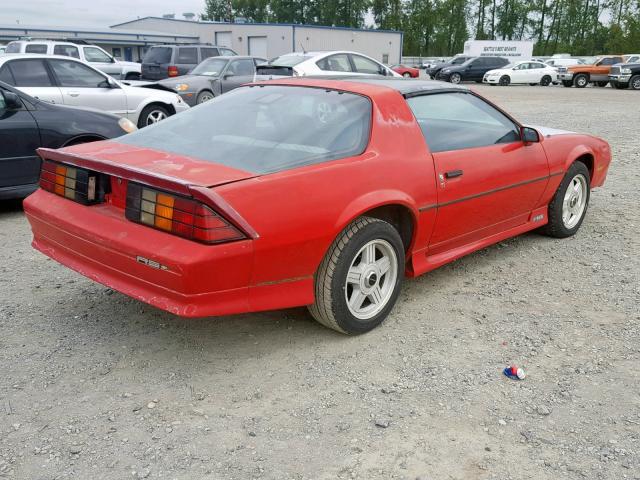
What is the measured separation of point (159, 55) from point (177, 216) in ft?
59.9

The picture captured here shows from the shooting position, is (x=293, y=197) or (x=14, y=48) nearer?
(x=293, y=197)

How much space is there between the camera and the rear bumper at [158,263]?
2.64 m

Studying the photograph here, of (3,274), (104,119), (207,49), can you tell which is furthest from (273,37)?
(3,274)

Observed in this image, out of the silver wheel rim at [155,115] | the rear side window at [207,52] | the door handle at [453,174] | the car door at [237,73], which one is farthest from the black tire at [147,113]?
the rear side window at [207,52]

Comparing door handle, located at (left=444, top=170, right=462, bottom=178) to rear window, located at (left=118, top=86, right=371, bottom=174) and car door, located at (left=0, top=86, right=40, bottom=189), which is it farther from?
car door, located at (left=0, top=86, right=40, bottom=189)

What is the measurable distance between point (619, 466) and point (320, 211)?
1655 millimetres

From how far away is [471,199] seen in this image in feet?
12.8

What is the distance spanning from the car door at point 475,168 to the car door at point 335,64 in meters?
9.66

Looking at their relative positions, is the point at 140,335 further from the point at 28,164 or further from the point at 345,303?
the point at 28,164

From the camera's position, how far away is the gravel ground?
2373 millimetres

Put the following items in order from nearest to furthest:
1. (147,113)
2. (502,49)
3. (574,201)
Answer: (574,201), (147,113), (502,49)

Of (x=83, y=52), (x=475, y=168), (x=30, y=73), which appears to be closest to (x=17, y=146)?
(x=30, y=73)

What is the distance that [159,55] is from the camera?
1947cm

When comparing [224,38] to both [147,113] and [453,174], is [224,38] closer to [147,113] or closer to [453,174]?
[147,113]
